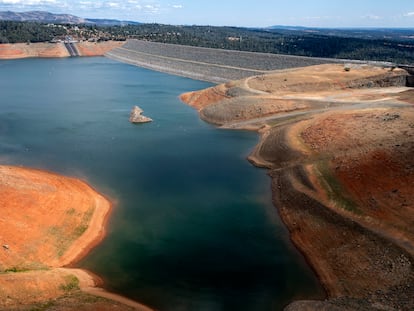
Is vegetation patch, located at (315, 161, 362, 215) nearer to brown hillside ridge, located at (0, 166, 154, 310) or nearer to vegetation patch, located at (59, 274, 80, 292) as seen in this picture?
brown hillside ridge, located at (0, 166, 154, 310)

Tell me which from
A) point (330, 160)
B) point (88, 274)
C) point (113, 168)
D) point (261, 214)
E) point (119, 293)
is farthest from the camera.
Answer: point (113, 168)

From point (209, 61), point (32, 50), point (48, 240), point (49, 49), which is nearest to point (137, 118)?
point (48, 240)

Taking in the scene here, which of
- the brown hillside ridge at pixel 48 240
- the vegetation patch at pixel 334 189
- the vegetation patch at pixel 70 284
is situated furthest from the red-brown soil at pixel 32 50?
the vegetation patch at pixel 70 284

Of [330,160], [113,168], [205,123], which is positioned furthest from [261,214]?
[205,123]

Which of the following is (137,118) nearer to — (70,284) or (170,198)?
(170,198)

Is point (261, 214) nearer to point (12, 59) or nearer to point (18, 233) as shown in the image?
point (18, 233)

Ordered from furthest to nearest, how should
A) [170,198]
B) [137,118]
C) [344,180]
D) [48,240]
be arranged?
[137,118], [170,198], [344,180], [48,240]
